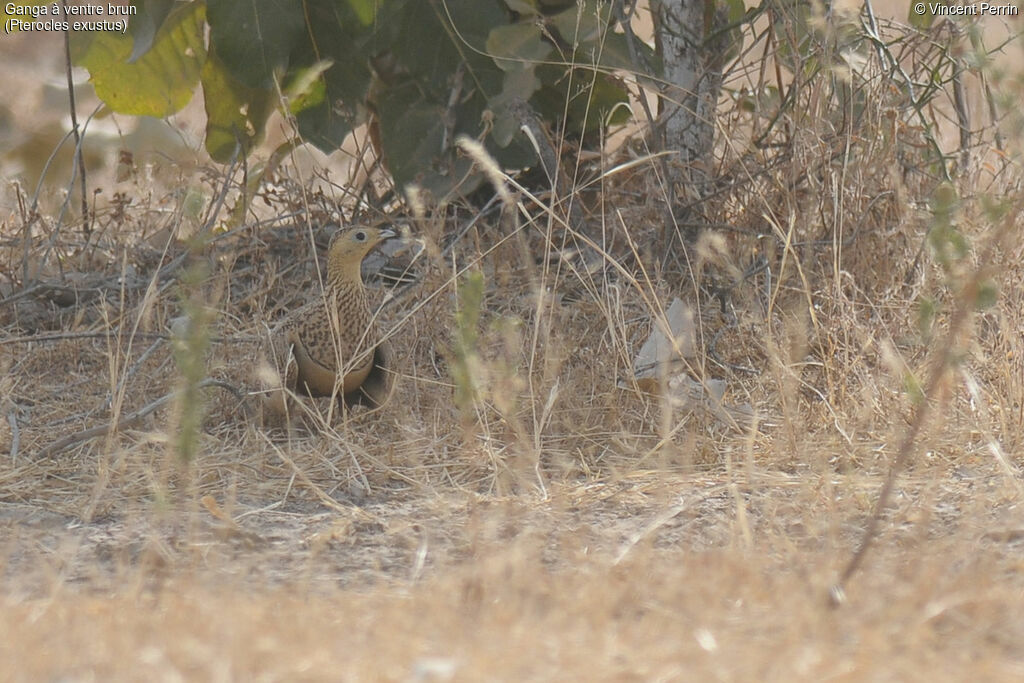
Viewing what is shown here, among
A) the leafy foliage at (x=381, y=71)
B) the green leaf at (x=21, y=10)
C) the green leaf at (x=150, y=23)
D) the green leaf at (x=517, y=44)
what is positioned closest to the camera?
the green leaf at (x=517, y=44)

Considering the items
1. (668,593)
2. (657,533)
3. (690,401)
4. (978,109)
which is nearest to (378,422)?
(690,401)

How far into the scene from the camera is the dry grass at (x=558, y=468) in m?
1.93

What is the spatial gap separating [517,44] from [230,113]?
1478 mm

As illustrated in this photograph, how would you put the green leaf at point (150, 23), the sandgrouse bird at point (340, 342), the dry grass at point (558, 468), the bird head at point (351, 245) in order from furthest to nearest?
the green leaf at point (150, 23), the bird head at point (351, 245), the sandgrouse bird at point (340, 342), the dry grass at point (558, 468)

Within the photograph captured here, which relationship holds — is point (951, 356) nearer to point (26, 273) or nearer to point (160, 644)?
point (160, 644)

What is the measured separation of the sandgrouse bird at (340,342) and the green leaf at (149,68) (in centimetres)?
160

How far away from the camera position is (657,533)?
8.66 ft

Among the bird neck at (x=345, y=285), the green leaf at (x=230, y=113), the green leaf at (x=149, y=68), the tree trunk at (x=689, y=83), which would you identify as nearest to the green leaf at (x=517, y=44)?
the tree trunk at (x=689, y=83)

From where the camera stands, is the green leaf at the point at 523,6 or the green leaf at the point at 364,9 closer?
the green leaf at the point at 523,6

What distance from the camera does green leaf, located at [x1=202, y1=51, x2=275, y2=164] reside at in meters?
5.03

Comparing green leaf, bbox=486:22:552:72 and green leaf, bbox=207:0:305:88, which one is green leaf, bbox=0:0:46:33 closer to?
green leaf, bbox=207:0:305:88

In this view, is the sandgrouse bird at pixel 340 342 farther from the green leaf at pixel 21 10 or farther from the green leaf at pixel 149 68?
the green leaf at pixel 21 10

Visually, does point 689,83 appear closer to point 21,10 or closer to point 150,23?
point 150,23

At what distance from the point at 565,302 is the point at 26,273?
2044 millimetres
